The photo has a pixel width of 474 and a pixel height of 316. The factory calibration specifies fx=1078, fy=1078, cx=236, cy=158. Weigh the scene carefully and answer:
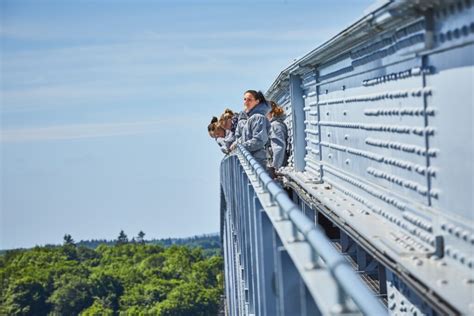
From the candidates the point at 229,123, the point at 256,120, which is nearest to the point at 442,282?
the point at 256,120

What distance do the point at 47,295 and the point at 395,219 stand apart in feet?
439

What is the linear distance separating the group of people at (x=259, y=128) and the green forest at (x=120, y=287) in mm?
110392

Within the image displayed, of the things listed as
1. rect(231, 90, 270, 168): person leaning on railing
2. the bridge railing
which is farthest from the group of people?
the bridge railing

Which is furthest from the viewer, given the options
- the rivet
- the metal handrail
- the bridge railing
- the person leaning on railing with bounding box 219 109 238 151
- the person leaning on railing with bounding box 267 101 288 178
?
the person leaning on railing with bounding box 219 109 238 151

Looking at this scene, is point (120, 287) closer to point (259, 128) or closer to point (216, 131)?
point (216, 131)

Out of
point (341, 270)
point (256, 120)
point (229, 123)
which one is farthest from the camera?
point (229, 123)

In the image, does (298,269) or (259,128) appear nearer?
(298,269)

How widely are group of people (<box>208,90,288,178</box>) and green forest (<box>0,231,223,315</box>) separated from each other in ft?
362

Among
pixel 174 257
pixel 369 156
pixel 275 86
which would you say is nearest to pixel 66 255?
pixel 174 257

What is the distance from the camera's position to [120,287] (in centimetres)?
14200

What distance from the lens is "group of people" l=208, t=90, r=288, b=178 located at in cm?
1541

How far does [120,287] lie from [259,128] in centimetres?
12876

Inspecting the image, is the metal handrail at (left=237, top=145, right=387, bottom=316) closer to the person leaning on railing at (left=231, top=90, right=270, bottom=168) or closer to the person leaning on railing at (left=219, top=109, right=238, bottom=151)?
the person leaning on railing at (left=231, top=90, right=270, bottom=168)

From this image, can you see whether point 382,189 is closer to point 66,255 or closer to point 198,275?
point 198,275
